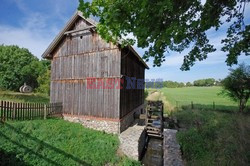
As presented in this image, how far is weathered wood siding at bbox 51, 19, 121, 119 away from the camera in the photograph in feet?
29.1

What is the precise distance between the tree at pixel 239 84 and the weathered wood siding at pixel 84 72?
1262cm

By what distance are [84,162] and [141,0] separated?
283 inches

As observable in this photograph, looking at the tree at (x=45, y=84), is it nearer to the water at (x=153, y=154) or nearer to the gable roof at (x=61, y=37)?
the gable roof at (x=61, y=37)

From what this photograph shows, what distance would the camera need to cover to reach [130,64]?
10805mm

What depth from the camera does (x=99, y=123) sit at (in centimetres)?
908

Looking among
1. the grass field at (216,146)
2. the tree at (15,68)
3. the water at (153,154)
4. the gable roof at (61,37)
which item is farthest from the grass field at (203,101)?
the tree at (15,68)

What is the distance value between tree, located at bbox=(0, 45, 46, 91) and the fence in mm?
24986

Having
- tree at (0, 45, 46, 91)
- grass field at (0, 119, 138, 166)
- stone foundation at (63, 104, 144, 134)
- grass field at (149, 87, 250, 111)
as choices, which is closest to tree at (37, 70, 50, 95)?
tree at (0, 45, 46, 91)

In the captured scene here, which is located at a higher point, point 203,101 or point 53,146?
point 203,101

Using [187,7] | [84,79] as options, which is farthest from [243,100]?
[84,79]

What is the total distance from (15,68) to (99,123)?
3122 cm

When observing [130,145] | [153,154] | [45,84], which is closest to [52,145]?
[130,145]

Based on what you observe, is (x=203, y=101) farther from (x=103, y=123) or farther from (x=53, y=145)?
(x=53, y=145)

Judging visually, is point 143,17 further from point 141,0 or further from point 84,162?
point 84,162
